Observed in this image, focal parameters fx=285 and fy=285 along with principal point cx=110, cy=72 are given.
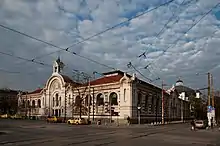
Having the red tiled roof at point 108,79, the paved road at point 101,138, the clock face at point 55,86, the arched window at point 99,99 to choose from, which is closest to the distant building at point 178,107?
the red tiled roof at point 108,79

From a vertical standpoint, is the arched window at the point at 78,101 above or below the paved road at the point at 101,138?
above

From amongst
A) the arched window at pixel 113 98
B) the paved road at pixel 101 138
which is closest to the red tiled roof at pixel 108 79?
the arched window at pixel 113 98

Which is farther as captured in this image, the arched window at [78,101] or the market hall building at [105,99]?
the arched window at [78,101]

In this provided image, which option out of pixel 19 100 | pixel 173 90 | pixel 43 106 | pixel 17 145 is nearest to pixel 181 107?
pixel 173 90

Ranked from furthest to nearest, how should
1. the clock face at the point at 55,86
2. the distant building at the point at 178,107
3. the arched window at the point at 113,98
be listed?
the distant building at the point at 178,107
the clock face at the point at 55,86
the arched window at the point at 113,98

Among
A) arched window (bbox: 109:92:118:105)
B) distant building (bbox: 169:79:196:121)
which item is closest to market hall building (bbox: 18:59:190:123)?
arched window (bbox: 109:92:118:105)

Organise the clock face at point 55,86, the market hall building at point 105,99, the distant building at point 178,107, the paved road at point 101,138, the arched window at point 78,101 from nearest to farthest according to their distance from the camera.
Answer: the paved road at point 101,138 < the market hall building at point 105,99 < the arched window at point 78,101 < the clock face at point 55,86 < the distant building at point 178,107

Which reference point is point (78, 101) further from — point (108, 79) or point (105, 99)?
point (108, 79)

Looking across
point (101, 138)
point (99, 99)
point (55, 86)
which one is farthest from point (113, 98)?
point (101, 138)

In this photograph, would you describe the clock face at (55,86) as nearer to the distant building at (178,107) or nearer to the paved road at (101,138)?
the distant building at (178,107)

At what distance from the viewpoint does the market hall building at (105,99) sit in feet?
211

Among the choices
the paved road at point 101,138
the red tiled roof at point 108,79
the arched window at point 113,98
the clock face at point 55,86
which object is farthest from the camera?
the clock face at point 55,86

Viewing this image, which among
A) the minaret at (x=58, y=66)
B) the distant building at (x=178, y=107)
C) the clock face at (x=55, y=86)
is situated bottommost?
the distant building at (x=178, y=107)

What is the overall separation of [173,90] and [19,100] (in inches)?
2246
